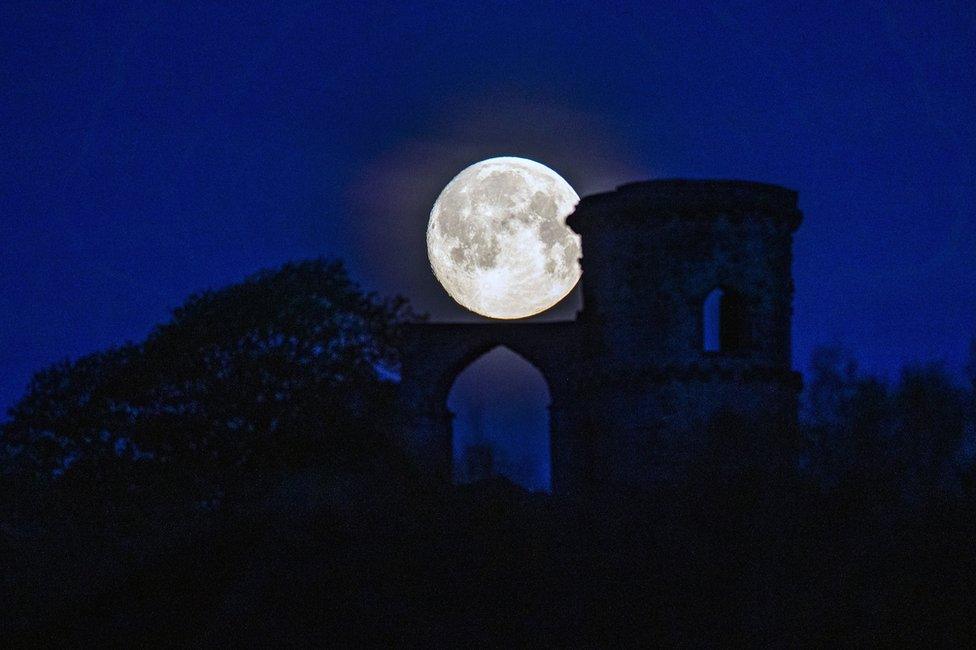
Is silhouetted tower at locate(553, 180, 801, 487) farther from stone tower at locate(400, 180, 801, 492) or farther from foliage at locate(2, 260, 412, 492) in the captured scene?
foliage at locate(2, 260, 412, 492)

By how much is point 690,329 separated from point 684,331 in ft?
0.43

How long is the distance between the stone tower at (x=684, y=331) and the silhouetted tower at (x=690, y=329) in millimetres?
21

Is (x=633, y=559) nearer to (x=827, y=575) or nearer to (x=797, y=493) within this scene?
(x=827, y=575)

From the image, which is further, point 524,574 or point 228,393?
point 228,393

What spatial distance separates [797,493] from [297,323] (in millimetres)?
11127

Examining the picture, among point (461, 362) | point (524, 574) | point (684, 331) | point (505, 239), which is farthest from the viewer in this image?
point (505, 239)

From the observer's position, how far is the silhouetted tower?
33562 millimetres

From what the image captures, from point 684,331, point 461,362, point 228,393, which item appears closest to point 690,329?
point 684,331

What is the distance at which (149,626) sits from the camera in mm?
23641

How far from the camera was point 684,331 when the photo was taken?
3378cm

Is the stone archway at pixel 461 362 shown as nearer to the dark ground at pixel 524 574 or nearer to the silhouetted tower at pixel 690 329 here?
the silhouetted tower at pixel 690 329

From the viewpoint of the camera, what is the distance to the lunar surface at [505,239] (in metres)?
38.0

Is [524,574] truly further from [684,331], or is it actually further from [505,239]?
[505,239]

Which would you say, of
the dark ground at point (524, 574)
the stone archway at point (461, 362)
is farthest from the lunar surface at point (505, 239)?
the dark ground at point (524, 574)
